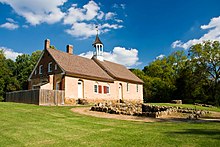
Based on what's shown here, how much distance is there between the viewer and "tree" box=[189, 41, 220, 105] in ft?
123

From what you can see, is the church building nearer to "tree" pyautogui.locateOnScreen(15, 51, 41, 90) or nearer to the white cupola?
the white cupola

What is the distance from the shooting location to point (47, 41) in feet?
94.2

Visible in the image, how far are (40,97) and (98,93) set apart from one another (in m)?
Result: 10.2

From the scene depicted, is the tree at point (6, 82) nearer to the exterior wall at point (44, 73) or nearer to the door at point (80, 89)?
the exterior wall at point (44, 73)

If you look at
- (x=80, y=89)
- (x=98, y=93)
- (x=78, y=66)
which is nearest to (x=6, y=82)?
(x=78, y=66)

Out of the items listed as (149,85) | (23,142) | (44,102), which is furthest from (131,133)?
(149,85)

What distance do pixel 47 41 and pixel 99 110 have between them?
15797 mm

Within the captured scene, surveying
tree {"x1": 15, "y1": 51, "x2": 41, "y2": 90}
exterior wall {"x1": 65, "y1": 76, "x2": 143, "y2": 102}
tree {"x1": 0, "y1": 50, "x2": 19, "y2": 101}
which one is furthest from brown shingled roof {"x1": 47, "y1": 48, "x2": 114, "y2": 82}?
tree {"x1": 15, "y1": 51, "x2": 41, "y2": 90}

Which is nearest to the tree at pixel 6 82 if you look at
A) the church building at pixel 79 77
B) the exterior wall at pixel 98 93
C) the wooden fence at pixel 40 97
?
the church building at pixel 79 77

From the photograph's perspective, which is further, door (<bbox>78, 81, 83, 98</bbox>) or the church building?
door (<bbox>78, 81, 83, 98</bbox>)

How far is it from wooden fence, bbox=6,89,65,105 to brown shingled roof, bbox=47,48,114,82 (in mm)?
3521

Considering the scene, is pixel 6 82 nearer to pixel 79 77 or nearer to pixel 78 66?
pixel 78 66

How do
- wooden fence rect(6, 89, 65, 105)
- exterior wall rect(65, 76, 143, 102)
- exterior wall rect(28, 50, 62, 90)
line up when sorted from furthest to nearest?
exterior wall rect(28, 50, 62, 90)
exterior wall rect(65, 76, 143, 102)
wooden fence rect(6, 89, 65, 105)

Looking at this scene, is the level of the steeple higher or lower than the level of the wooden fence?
higher
